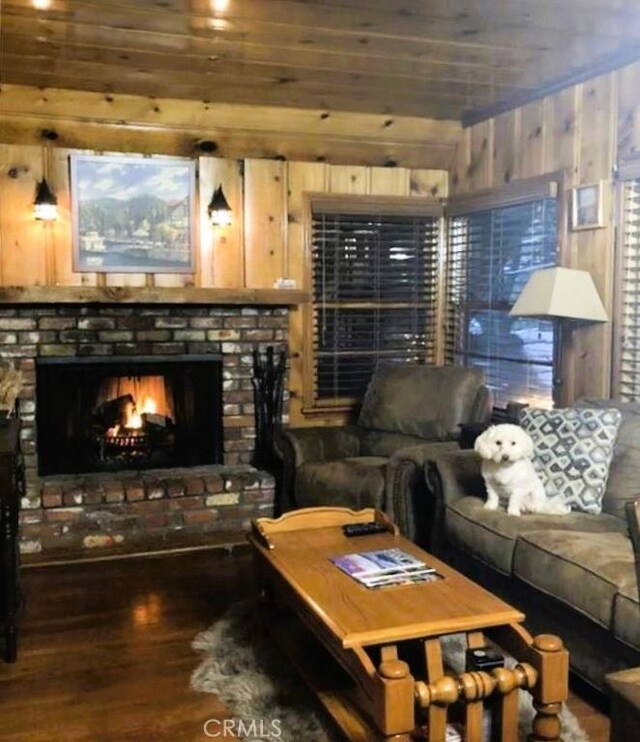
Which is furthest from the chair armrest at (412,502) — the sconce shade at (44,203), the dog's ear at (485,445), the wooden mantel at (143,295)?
the sconce shade at (44,203)

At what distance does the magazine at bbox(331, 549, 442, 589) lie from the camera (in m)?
2.49

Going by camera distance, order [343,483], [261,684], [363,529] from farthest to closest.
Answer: [343,483], [363,529], [261,684]

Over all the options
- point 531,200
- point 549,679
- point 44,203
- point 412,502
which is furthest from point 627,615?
point 44,203

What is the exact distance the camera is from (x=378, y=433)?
15.1ft

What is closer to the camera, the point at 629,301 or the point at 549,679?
the point at 549,679

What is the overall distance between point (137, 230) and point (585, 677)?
3.32m

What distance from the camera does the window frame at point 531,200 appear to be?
13.6 feet

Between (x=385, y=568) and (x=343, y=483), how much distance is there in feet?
4.95

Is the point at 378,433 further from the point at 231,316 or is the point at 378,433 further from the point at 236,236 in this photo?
the point at 236,236

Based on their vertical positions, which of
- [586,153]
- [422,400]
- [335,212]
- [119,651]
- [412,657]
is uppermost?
[586,153]

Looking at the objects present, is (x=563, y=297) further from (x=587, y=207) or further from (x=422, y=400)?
(x=422, y=400)

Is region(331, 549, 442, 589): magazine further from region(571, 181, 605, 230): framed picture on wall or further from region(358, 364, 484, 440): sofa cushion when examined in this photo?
region(571, 181, 605, 230): framed picture on wall

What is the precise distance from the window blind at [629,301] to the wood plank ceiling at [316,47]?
2.22 feet

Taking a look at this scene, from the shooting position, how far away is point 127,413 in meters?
4.87
